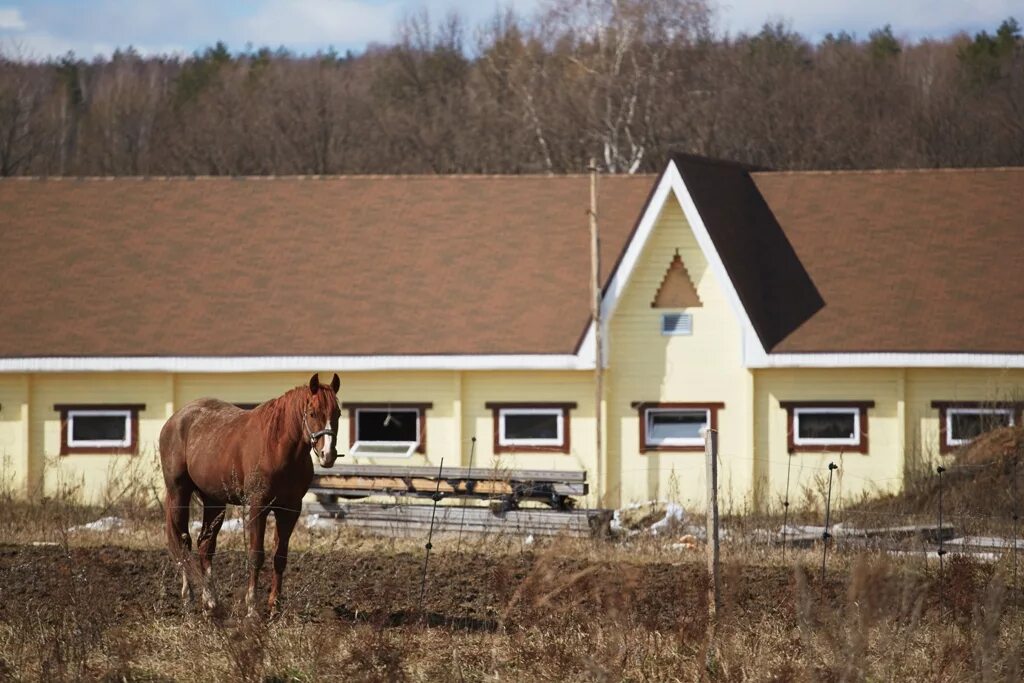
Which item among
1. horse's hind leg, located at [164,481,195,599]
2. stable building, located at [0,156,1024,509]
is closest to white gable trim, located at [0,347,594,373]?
stable building, located at [0,156,1024,509]

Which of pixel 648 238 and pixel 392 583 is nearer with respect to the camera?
pixel 392 583

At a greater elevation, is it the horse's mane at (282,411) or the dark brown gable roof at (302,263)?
the dark brown gable roof at (302,263)

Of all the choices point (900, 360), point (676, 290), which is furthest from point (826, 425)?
point (676, 290)

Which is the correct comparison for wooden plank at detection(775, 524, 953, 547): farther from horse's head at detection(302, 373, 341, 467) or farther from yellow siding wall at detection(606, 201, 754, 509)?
horse's head at detection(302, 373, 341, 467)

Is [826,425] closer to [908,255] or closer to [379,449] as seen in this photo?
[908,255]

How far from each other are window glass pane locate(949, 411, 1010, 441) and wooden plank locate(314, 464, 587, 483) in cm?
690

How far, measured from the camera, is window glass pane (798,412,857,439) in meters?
25.2

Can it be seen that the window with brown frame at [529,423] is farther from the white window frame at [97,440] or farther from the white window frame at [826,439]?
the white window frame at [97,440]

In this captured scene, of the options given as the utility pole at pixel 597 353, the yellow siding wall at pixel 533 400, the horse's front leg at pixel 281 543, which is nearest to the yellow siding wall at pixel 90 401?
the yellow siding wall at pixel 533 400

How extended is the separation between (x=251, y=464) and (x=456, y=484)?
798cm

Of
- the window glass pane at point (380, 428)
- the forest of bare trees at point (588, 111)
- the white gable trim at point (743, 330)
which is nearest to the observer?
the white gable trim at point (743, 330)

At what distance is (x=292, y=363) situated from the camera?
25141mm

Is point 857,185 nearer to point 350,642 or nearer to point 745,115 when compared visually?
point 350,642

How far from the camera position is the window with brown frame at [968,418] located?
2447cm
